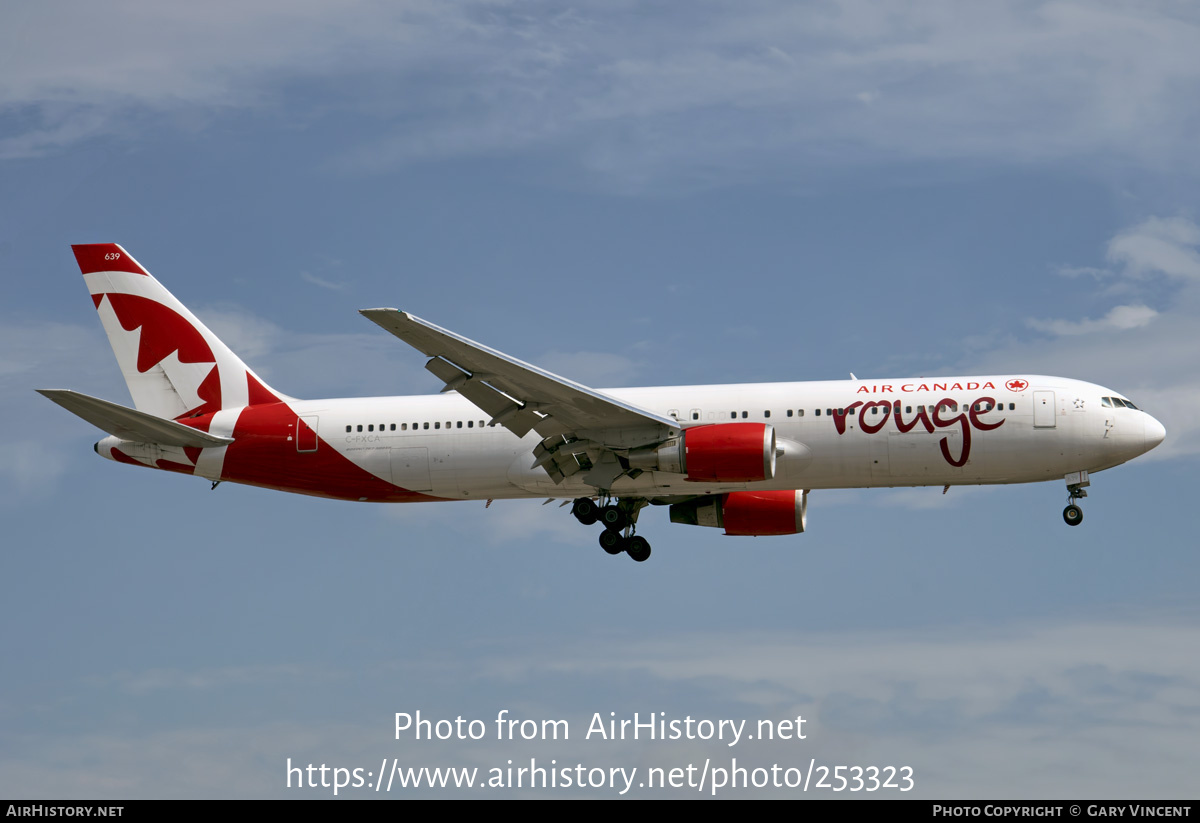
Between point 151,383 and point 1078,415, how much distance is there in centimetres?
2755

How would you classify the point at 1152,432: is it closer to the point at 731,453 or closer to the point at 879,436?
the point at 879,436

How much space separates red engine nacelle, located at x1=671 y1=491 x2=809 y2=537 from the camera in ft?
129

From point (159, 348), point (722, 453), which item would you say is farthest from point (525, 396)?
point (159, 348)

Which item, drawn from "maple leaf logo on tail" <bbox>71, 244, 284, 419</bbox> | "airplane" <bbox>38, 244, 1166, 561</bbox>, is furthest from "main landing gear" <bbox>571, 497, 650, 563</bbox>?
"maple leaf logo on tail" <bbox>71, 244, 284, 419</bbox>

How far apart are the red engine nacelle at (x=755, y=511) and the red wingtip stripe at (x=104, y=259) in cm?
1960

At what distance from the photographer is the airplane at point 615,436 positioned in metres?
34.1

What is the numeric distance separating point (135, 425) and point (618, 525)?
1432cm

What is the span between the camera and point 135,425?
37.1 metres

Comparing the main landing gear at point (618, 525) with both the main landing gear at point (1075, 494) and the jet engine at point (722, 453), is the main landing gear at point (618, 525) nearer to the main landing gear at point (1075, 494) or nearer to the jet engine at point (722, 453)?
the jet engine at point (722, 453)

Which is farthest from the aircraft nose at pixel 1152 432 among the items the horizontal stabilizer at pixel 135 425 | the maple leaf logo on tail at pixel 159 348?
the horizontal stabilizer at pixel 135 425

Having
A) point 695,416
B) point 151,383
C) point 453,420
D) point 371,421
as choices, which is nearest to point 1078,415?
point 695,416

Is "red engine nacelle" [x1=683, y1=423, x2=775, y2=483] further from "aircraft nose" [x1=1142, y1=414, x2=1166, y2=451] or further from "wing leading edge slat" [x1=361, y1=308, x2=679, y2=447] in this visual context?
"aircraft nose" [x1=1142, y1=414, x2=1166, y2=451]

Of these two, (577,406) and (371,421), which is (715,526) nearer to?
(577,406)

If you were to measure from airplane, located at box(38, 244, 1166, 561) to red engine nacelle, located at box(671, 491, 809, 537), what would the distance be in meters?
0.05
